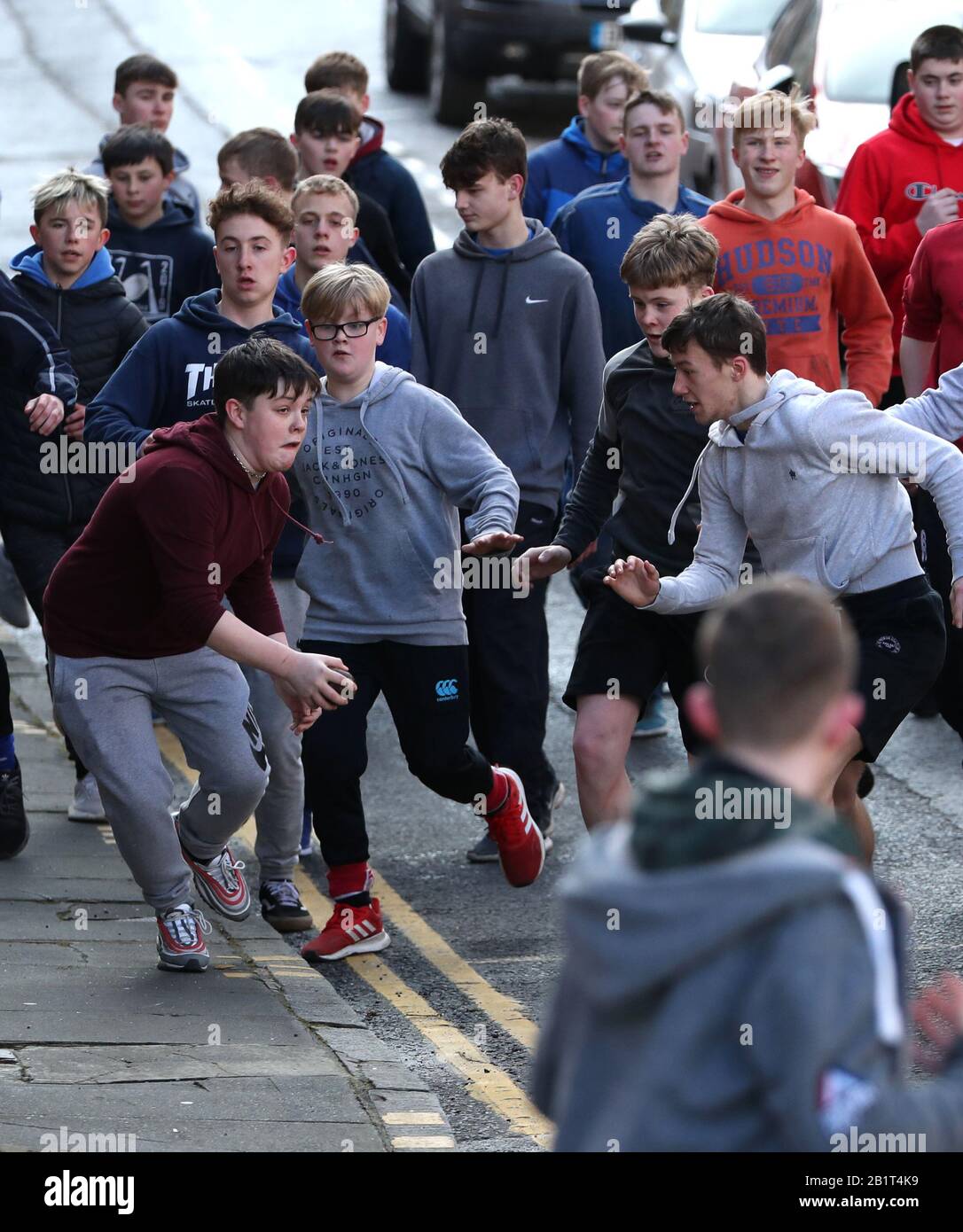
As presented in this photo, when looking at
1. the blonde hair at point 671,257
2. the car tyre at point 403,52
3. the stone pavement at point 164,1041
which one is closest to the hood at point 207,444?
the blonde hair at point 671,257

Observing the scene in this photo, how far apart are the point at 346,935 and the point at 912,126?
4.23 metres

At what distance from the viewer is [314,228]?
25.3 feet

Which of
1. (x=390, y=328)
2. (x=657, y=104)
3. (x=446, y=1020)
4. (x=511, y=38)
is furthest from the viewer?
(x=511, y=38)

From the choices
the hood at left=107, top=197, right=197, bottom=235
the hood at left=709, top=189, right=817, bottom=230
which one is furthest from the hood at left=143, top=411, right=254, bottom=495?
the hood at left=107, top=197, right=197, bottom=235

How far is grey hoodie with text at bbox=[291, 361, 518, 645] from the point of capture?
657cm

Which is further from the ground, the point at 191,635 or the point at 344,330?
the point at 344,330

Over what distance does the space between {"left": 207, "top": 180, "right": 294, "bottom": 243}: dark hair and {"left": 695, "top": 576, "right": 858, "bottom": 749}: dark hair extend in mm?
4484

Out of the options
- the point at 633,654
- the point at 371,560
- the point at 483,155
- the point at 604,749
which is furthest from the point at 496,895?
the point at 483,155

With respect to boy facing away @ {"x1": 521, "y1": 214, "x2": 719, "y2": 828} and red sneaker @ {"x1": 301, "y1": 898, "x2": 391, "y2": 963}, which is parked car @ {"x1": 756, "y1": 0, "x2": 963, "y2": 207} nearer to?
boy facing away @ {"x1": 521, "y1": 214, "x2": 719, "y2": 828}

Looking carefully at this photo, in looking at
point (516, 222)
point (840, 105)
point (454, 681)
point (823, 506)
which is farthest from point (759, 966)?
point (840, 105)

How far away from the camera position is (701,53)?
46.2ft

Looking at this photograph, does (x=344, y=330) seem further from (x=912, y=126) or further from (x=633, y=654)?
(x=912, y=126)

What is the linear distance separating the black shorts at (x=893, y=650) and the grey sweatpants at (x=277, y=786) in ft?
6.44

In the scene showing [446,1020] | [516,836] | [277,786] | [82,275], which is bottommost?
[446,1020]
